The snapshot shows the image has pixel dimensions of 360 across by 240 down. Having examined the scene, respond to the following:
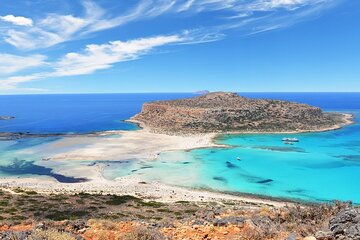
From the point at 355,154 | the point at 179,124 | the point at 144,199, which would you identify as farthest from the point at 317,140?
the point at 144,199

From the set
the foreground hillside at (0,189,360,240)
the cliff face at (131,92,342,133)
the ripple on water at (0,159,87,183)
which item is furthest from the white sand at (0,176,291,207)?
the cliff face at (131,92,342,133)

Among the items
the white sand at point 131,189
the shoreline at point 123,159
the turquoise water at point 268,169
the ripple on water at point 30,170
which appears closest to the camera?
the white sand at point 131,189

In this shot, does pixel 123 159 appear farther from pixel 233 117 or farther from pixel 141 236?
pixel 141 236

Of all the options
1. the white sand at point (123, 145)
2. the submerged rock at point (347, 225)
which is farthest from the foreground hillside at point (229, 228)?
the white sand at point (123, 145)

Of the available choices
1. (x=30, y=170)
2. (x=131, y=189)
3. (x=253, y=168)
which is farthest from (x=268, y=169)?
(x=30, y=170)

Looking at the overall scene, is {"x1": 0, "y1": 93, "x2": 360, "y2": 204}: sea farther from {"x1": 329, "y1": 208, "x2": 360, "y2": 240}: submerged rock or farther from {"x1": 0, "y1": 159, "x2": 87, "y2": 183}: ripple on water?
{"x1": 329, "y1": 208, "x2": 360, "y2": 240}: submerged rock

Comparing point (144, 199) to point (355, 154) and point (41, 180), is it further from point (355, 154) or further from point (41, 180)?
point (355, 154)

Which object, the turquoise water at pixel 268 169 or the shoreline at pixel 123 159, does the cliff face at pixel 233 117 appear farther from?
the turquoise water at pixel 268 169

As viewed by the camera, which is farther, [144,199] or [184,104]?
[184,104]
